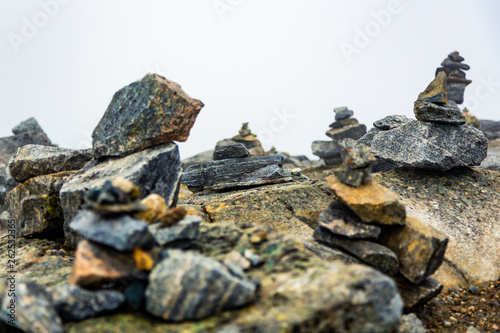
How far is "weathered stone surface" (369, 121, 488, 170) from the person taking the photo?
36.9ft

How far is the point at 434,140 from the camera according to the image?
37.6 feet

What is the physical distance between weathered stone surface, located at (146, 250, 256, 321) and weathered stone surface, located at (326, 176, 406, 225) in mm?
3506

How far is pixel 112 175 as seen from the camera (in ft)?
25.5

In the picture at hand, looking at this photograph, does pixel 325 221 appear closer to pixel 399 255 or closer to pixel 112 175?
pixel 399 255

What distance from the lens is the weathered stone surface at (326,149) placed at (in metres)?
27.5

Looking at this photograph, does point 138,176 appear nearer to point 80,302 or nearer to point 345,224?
point 80,302

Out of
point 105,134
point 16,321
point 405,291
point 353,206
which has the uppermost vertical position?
point 105,134

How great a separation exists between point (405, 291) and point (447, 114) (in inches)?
276

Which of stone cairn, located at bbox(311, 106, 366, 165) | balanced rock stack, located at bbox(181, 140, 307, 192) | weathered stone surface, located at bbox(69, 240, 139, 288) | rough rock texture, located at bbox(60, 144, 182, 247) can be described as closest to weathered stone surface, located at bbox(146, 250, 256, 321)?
weathered stone surface, located at bbox(69, 240, 139, 288)

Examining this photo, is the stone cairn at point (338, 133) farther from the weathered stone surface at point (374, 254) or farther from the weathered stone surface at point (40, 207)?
the weathered stone surface at point (40, 207)

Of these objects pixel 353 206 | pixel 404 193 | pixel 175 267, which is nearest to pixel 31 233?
pixel 175 267

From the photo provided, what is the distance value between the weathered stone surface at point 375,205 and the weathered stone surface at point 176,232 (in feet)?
11.0

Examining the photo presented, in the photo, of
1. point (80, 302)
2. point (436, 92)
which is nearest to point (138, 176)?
point (80, 302)

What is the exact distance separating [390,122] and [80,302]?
1205 cm
